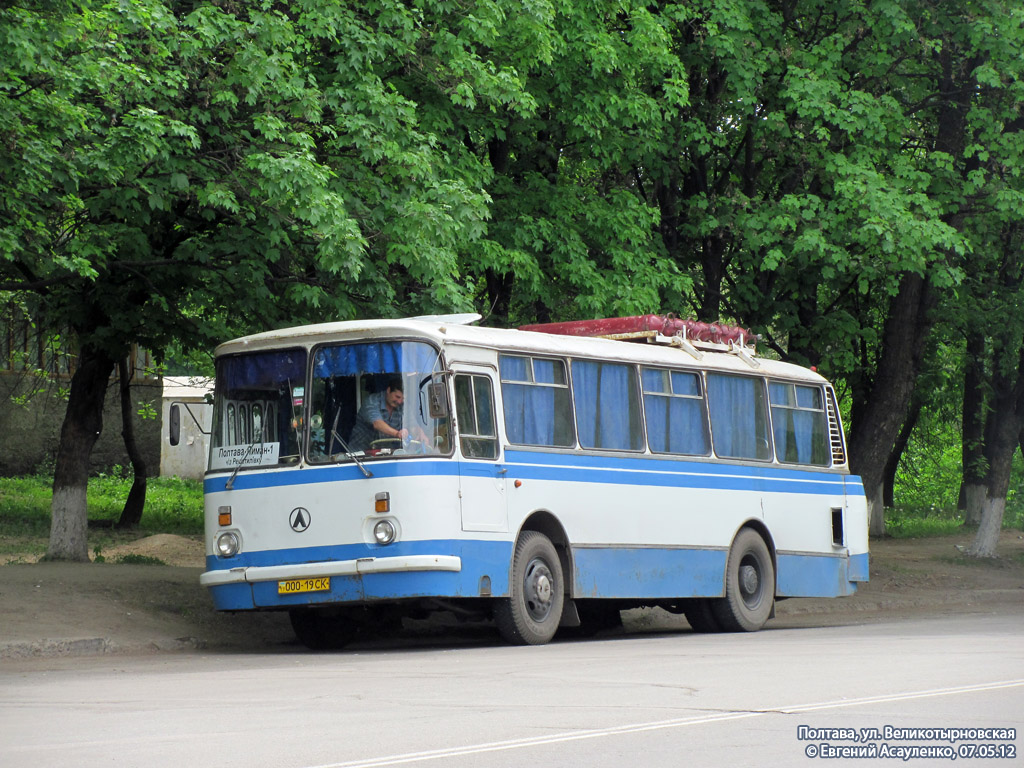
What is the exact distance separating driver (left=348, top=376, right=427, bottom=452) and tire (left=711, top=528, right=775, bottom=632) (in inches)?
219

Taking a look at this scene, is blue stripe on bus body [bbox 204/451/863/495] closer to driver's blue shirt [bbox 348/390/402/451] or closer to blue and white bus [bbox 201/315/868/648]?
blue and white bus [bbox 201/315/868/648]

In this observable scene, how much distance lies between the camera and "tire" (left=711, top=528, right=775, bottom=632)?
59.8 ft

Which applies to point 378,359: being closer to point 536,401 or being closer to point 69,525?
point 536,401

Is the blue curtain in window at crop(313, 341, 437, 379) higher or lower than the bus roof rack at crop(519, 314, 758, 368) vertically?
lower

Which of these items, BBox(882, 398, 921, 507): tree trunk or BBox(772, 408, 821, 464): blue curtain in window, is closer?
BBox(772, 408, 821, 464): blue curtain in window

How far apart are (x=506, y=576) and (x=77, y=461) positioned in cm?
880

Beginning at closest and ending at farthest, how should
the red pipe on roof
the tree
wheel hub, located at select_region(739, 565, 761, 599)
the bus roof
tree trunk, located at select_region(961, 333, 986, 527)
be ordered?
the bus roof < the tree < the red pipe on roof < wheel hub, located at select_region(739, 565, 761, 599) < tree trunk, located at select_region(961, 333, 986, 527)

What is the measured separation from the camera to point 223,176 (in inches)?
663

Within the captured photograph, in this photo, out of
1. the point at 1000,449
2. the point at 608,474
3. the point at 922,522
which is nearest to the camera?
the point at 608,474

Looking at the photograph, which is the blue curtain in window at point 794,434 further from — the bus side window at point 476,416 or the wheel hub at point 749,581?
the bus side window at point 476,416

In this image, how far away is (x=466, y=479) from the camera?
1445 centimetres

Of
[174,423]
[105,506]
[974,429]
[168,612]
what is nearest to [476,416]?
[174,423]

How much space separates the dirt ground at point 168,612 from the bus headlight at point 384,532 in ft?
8.57

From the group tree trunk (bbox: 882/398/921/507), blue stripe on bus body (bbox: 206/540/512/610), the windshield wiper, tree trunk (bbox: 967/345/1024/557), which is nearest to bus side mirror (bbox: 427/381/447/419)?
the windshield wiper
